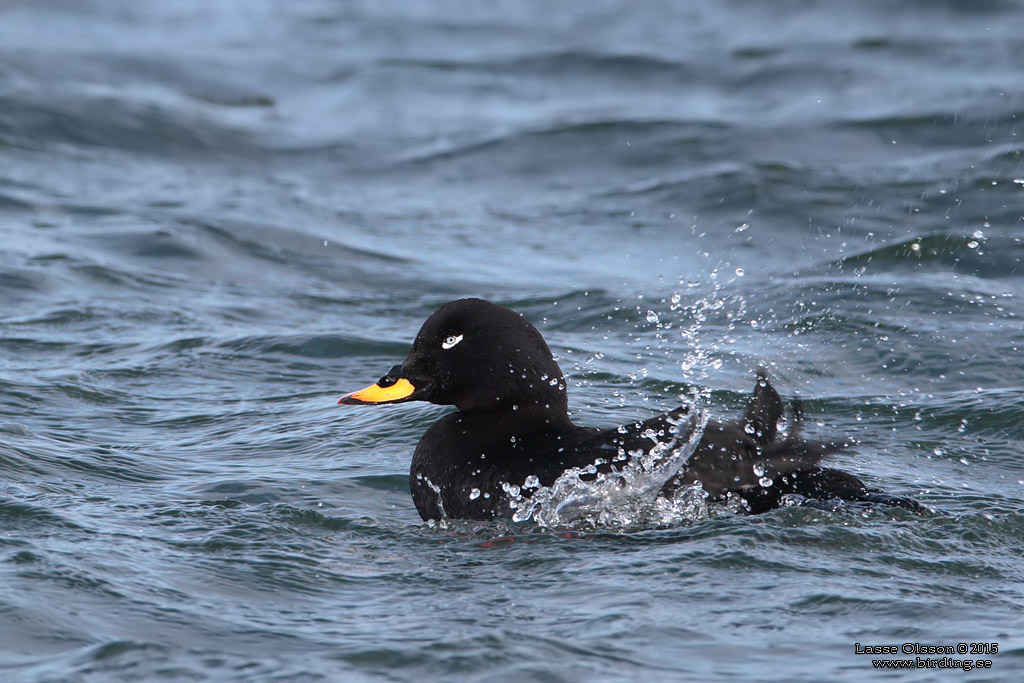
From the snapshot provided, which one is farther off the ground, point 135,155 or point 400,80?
point 400,80

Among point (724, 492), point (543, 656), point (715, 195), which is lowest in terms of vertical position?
point (543, 656)

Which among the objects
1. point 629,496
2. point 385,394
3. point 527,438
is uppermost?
point 385,394

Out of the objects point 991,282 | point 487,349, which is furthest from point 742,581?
point 991,282

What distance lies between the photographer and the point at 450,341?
5.16 m

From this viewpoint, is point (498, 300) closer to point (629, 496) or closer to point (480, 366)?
point (480, 366)

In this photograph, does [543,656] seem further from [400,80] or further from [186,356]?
[400,80]

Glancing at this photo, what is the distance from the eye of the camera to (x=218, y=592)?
4.26 meters

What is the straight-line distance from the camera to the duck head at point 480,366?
5066 millimetres

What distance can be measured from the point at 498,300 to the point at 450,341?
3.28 metres

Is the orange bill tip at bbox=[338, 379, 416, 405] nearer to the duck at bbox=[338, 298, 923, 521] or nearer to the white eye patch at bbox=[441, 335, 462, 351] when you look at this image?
the duck at bbox=[338, 298, 923, 521]

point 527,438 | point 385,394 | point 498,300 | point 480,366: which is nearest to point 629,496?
point 527,438

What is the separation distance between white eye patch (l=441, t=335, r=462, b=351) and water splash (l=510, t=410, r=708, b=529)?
28.4 inches

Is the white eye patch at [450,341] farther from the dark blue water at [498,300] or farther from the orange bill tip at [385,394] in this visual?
the dark blue water at [498,300]

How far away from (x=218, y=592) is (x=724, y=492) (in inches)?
64.8
